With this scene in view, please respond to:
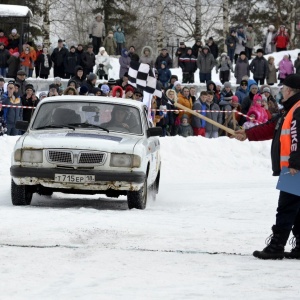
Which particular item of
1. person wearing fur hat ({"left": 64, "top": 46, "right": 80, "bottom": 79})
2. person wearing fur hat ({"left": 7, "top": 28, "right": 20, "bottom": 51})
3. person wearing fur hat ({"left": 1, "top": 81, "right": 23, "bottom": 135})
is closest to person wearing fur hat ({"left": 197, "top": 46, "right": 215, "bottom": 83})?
person wearing fur hat ({"left": 64, "top": 46, "right": 80, "bottom": 79})

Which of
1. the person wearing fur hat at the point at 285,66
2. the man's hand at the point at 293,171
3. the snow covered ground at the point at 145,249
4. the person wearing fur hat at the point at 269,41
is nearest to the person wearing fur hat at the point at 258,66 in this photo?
the person wearing fur hat at the point at 285,66

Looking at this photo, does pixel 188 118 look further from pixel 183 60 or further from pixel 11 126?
pixel 183 60

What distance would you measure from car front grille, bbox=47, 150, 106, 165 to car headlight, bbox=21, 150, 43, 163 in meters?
0.12

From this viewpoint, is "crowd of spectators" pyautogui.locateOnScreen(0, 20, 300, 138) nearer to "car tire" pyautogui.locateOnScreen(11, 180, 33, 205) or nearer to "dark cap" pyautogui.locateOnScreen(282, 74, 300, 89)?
"car tire" pyautogui.locateOnScreen(11, 180, 33, 205)

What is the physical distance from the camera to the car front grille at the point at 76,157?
41.8 feet

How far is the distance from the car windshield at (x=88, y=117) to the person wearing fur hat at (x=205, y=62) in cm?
1865

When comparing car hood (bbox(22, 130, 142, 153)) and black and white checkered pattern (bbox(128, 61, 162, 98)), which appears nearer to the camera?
car hood (bbox(22, 130, 142, 153))

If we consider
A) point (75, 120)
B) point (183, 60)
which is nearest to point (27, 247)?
point (75, 120)

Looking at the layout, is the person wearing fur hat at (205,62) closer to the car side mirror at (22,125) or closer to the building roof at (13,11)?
the building roof at (13,11)

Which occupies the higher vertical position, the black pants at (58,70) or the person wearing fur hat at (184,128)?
the black pants at (58,70)

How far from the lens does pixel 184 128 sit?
23.1 metres

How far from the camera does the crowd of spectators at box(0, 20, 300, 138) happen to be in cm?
2222

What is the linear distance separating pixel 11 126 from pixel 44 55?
10.9 m

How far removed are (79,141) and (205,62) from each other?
67.0ft
